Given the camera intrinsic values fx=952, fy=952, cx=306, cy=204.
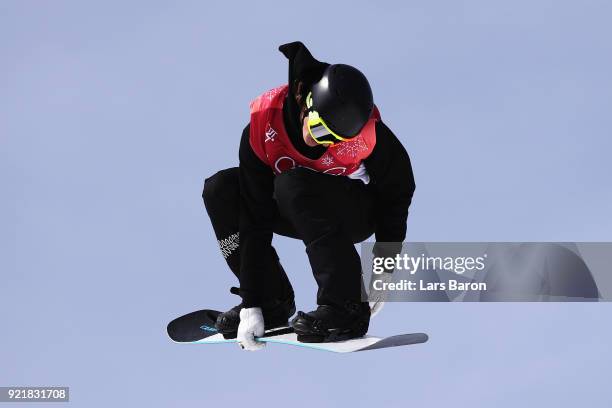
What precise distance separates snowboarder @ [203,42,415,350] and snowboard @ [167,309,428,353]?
0.10 m

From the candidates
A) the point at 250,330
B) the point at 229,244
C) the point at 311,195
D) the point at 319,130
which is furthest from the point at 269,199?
the point at 250,330

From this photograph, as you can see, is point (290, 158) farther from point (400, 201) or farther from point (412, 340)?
point (412, 340)

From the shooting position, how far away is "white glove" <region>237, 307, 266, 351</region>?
315 inches

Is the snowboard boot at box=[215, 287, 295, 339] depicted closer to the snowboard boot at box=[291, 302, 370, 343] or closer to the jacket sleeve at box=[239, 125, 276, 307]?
the jacket sleeve at box=[239, 125, 276, 307]

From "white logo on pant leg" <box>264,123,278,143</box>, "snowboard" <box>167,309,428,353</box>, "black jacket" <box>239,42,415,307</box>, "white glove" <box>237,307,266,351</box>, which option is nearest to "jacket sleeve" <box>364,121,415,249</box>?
"black jacket" <box>239,42,415,307</box>

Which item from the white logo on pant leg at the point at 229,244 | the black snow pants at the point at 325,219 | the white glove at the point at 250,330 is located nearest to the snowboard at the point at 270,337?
the white glove at the point at 250,330

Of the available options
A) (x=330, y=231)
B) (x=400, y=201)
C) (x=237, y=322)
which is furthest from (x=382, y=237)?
(x=237, y=322)

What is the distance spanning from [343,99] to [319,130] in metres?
0.32

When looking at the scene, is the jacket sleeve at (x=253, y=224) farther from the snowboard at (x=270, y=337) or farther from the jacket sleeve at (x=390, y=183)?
the jacket sleeve at (x=390, y=183)

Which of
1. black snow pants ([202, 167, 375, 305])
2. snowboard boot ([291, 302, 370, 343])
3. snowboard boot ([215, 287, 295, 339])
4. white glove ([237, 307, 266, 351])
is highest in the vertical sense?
black snow pants ([202, 167, 375, 305])

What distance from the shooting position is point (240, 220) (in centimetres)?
820

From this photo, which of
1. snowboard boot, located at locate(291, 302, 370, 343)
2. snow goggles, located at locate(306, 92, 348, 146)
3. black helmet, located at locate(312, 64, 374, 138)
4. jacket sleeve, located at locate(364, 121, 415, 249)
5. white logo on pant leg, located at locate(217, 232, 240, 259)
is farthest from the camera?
white logo on pant leg, located at locate(217, 232, 240, 259)

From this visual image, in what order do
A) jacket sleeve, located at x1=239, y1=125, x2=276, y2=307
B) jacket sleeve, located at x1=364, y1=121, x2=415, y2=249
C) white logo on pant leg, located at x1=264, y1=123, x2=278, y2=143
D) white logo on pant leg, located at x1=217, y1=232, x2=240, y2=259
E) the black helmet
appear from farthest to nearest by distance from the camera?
white logo on pant leg, located at x1=217, y1=232, x2=240, y2=259, jacket sleeve, located at x1=239, y1=125, x2=276, y2=307, jacket sleeve, located at x1=364, y1=121, x2=415, y2=249, white logo on pant leg, located at x1=264, y1=123, x2=278, y2=143, the black helmet

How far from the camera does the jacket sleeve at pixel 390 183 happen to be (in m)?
7.92
